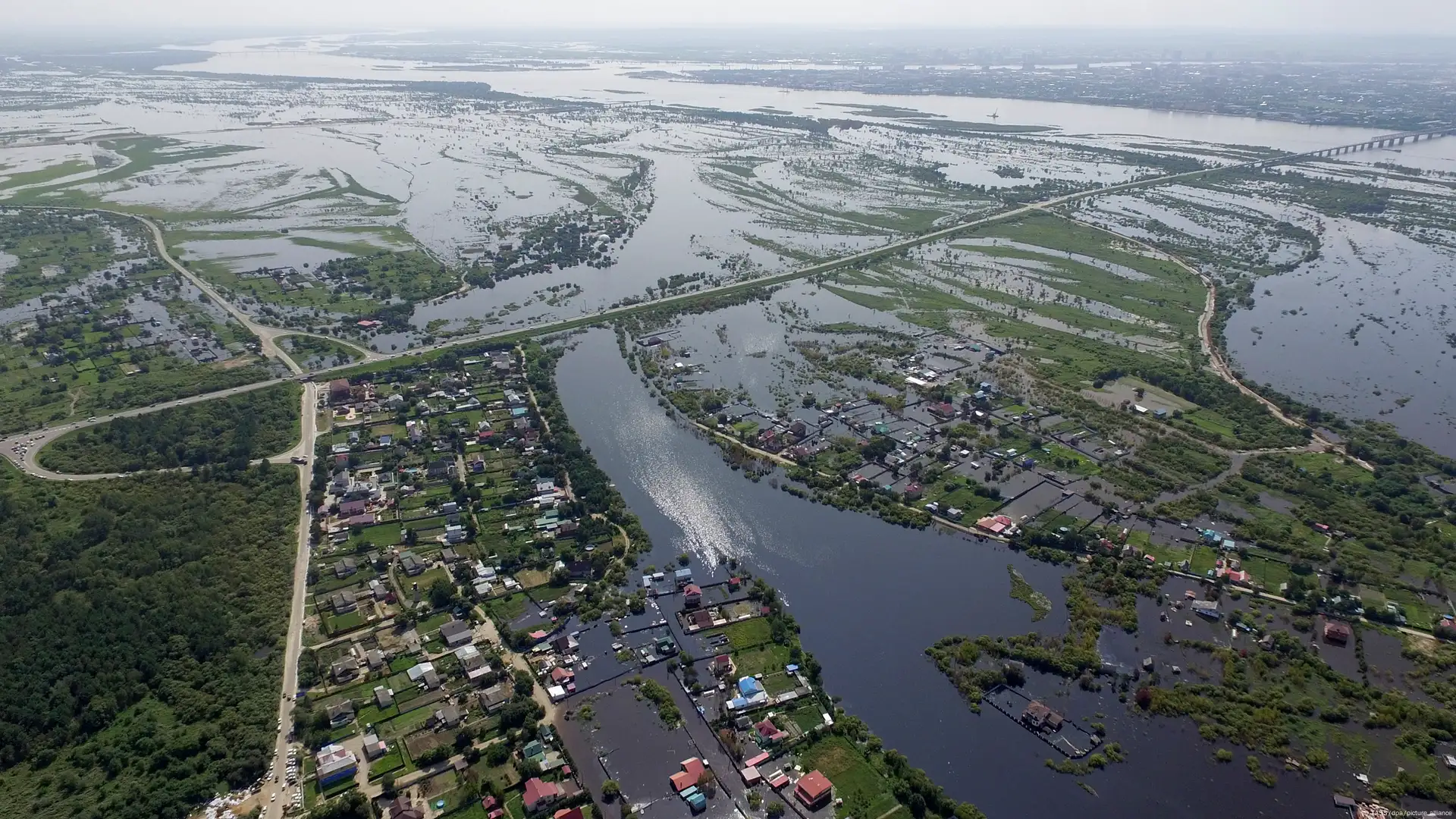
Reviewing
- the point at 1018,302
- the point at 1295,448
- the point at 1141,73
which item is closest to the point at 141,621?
the point at 1295,448

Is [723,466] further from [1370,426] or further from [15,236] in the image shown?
[15,236]

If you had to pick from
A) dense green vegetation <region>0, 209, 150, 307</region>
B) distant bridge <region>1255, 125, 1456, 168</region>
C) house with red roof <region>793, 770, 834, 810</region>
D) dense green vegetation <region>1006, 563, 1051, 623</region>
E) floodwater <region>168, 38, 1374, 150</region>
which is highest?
floodwater <region>168, 38, 1374, 150</region>

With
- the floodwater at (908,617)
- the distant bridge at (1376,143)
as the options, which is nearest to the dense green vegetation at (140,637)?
the floodwater at (908,617)

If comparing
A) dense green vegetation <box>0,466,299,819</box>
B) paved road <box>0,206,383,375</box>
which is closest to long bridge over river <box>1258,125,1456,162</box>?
paved road <box>0,206,383,375</box>

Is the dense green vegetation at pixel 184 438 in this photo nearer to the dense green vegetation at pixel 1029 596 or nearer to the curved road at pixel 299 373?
the curved road at pixel 299 373

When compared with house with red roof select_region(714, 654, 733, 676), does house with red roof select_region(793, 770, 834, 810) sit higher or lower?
lower

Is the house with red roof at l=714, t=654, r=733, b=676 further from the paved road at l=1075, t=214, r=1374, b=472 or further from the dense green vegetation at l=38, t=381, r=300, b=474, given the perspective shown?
the paved road at l=1075, t=214, r=1374, b=472

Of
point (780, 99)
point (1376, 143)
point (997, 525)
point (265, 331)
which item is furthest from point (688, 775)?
point (780, 99)
